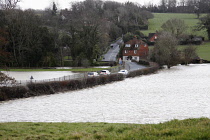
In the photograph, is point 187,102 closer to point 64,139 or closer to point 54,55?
point 64,139

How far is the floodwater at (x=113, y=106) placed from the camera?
20.3 meters

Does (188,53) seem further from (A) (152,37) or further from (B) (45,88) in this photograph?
(B) (45,88)

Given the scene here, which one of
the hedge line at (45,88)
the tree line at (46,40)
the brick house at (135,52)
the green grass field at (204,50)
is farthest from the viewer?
the brick house at (135,52)

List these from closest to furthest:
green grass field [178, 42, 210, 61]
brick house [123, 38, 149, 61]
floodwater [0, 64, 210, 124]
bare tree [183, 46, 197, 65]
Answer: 1. floodwater [0, 64, 210, 124]
2. bare tree [183, 46, 197, 65]
3. green grass field [178, 42, 210, 61]
4. brick house [123, 38, 149, 61]

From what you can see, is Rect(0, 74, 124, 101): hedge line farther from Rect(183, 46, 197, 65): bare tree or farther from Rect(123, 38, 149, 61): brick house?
Rect(123, 38, 149, 61): brick house

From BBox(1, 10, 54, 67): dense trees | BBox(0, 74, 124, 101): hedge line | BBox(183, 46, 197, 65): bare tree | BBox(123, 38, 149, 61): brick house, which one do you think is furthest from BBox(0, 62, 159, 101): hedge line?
BBox(123, 38, 149, 61): brick house

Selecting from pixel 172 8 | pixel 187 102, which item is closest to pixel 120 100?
pixel 187 102

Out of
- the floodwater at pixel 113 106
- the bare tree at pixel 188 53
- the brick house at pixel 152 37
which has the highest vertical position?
the brick house at pixel 152 37

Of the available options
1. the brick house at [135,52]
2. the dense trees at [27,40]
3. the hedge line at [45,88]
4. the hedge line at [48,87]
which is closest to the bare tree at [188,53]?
the brick house at [135,52]

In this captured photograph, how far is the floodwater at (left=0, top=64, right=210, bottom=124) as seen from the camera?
66.5 feet

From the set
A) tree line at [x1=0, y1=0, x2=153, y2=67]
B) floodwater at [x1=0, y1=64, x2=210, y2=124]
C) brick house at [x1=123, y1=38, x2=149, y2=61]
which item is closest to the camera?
floodwater at [x1=0, y1=64, x2=210, y2=124]

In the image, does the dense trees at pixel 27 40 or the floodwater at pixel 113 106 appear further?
the dense trees at pixel 27 40

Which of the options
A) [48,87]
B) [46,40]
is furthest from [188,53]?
[48,87]

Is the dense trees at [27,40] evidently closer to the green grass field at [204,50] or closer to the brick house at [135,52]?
the brick house at [135,52]
